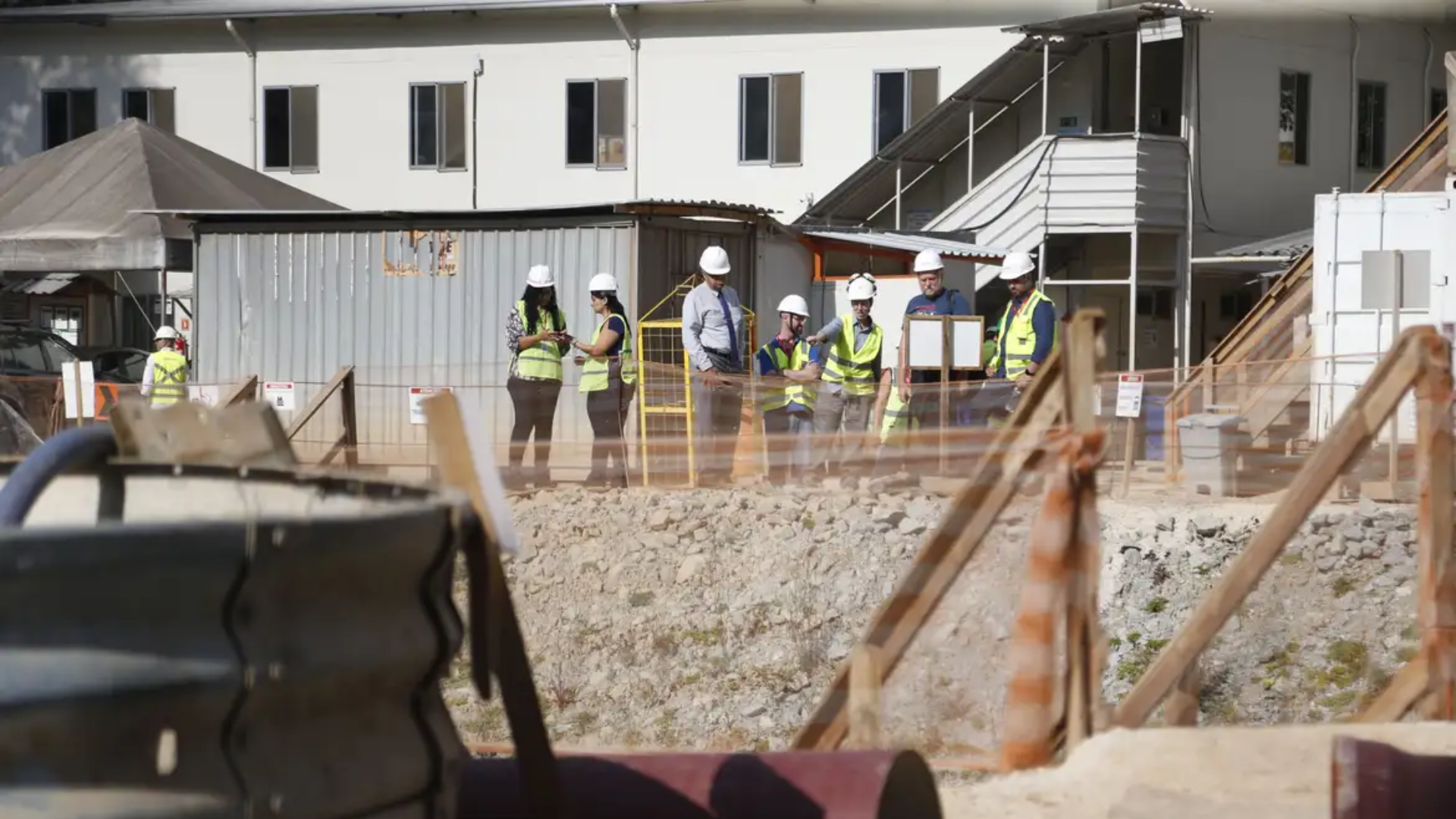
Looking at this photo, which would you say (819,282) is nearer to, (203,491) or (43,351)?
(43,351)

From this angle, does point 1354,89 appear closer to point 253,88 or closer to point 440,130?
point 440,130

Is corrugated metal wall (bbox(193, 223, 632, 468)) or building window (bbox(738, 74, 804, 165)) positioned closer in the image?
corrugated metal wall (bbox(193, 223, 632, 468))

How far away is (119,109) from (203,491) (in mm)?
31774

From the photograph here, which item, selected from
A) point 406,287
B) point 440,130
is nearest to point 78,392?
point 406,287

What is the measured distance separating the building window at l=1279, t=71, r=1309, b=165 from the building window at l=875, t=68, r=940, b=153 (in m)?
5.48

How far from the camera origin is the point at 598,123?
30.8 m

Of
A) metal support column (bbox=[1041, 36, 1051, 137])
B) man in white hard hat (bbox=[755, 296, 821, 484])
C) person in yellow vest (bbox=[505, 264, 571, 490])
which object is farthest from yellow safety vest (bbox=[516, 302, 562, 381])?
metal support column (bbox=[1041, 36, 1051, 137])

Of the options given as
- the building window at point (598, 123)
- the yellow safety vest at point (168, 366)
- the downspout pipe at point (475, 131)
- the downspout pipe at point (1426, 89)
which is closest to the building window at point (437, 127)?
the downspout pipe at point (475, 131)

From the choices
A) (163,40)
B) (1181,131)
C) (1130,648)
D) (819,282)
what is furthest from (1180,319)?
(163,40)

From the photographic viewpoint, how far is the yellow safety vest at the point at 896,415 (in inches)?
527

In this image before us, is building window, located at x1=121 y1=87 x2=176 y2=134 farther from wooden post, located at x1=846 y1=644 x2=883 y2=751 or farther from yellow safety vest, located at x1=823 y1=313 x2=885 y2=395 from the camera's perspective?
wooden post, located at x1=846 y1=644 x2=883 y2=751

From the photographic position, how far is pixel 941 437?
38.2 feet

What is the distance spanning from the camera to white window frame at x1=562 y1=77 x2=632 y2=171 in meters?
30.6

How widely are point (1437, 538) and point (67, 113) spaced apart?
99.9 ft
